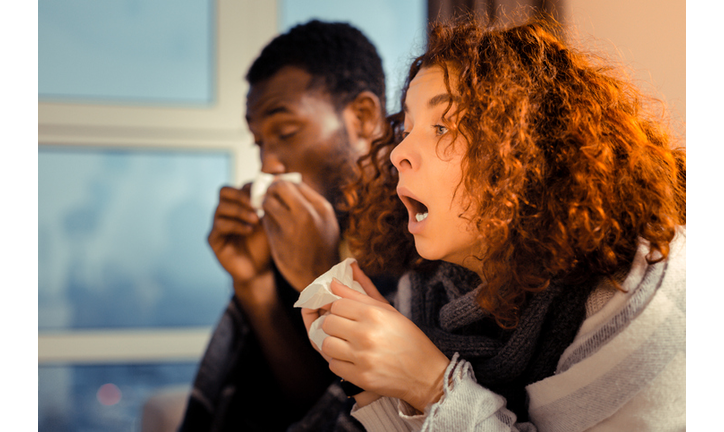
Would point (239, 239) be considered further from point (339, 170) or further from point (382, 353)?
point (382, 353)

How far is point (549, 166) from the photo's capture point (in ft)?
1.71

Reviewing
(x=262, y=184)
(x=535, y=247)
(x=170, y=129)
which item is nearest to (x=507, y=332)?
(x=535, y=247)

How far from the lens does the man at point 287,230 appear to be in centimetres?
74

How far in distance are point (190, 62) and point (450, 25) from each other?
22.0 inches

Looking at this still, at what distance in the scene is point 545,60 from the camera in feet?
1.74

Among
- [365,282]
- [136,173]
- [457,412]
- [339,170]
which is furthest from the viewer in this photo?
[136,173]

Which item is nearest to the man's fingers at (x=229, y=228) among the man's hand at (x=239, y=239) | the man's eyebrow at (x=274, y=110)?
the man's hand at (x=239, y=239)

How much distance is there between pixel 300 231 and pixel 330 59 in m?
0.33

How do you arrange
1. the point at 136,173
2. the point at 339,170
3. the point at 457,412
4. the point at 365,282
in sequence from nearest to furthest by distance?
the point at 457,412
the point at 365,282
the point at 339,170
the point at 136,173

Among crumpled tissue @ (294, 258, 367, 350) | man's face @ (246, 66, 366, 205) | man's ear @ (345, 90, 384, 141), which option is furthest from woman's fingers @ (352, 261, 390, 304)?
man's ear @ (345, 90, 384, 141)

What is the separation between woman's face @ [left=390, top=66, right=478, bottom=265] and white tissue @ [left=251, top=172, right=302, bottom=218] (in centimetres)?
25

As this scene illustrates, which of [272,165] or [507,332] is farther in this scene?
[272,165]
